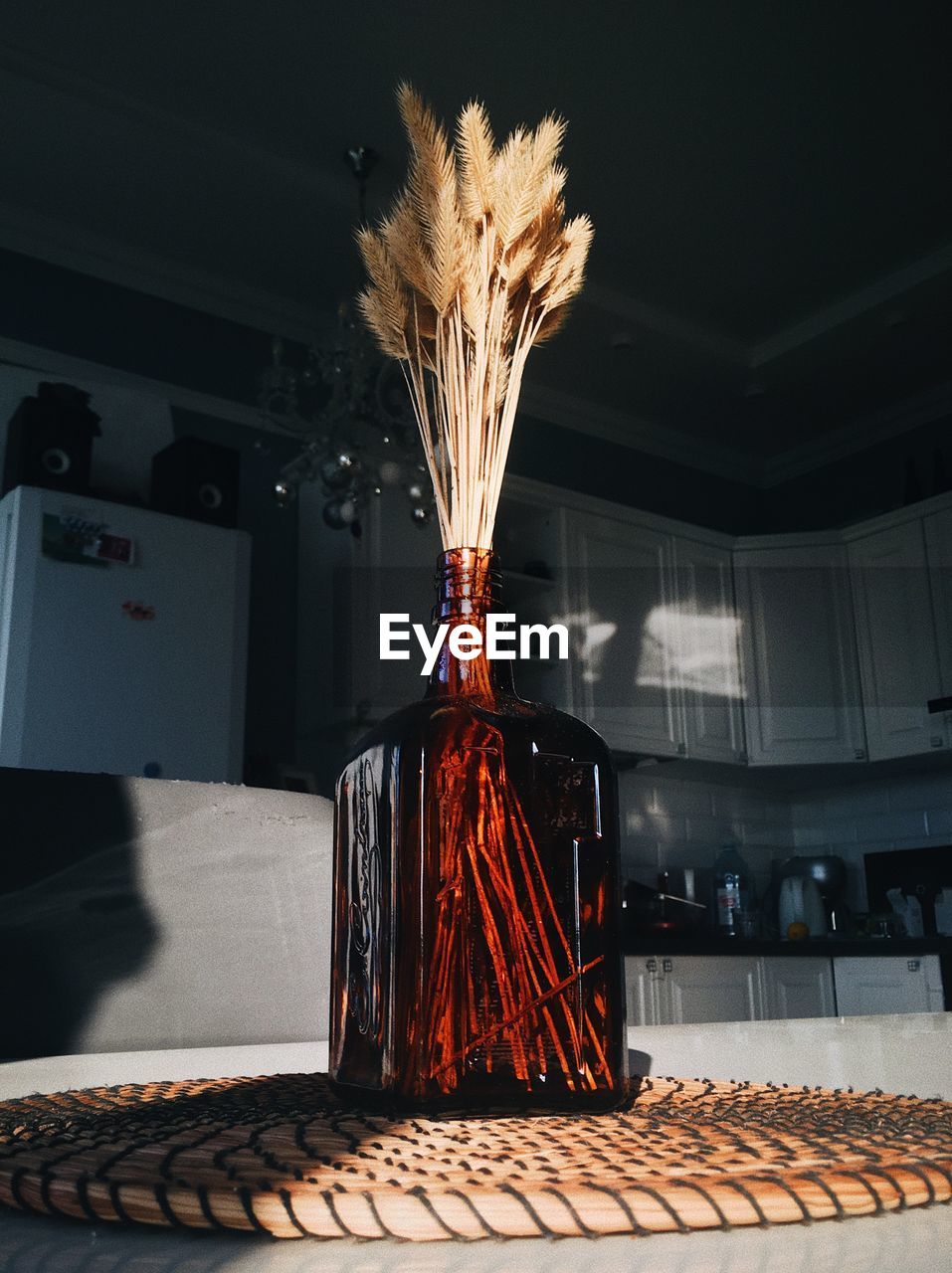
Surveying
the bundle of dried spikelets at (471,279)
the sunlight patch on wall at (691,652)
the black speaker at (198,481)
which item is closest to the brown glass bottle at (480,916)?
the bundle of dried spikelets at (471,279)

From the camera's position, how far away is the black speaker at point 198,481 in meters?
3.34

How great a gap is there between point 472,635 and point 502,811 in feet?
0.30

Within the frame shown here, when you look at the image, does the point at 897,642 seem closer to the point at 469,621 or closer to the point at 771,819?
the point at 771,819

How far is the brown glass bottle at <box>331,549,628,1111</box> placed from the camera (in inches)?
18.0

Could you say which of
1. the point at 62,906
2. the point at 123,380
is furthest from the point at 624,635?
the point at 62,906

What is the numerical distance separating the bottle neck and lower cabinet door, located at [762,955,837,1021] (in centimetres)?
360

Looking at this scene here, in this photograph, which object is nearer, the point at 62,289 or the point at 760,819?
the point at 62,289

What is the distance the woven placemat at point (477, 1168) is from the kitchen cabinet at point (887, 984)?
11.2ft

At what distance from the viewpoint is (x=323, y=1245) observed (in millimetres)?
244

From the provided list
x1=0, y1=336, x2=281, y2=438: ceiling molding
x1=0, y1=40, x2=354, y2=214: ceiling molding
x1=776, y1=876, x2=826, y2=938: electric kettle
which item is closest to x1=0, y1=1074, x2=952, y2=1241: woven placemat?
x1=0, y1=336, x2=281, y2=438: ceiling molding

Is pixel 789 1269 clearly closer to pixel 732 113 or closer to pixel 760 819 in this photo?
pixel 732 113

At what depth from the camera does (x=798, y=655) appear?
4.59 metres

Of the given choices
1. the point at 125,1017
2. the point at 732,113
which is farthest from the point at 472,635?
the point at 732,113

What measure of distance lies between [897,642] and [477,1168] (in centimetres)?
440
